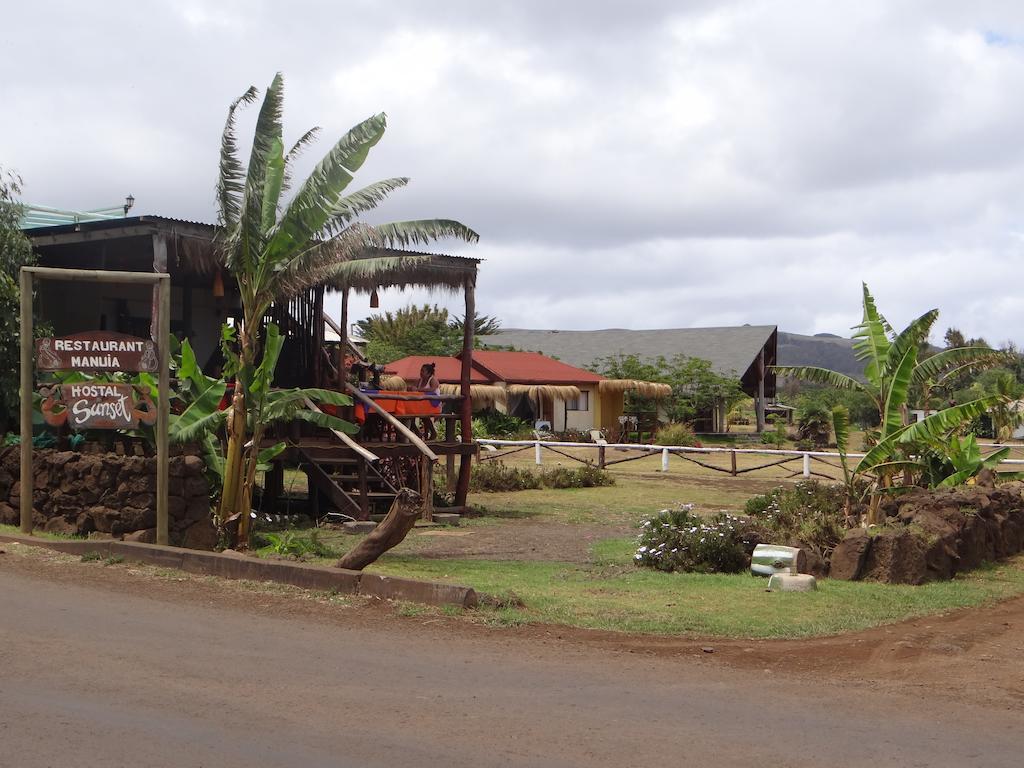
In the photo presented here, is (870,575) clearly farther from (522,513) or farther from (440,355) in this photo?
(440,355)

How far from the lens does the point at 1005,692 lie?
690 cm

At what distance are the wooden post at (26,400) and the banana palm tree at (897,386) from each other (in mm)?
9519

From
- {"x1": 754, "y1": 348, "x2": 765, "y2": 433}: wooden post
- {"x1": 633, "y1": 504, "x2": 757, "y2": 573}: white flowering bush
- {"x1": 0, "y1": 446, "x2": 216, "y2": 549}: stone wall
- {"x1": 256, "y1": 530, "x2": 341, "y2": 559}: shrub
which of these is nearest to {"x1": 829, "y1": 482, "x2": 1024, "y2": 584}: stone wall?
{"x1": 633, "y1": 504, "x2": 757, "y2": 573}: white flowering bush

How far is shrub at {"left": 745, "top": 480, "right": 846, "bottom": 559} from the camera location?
12.7 m

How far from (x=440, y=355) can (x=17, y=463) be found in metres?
37.6

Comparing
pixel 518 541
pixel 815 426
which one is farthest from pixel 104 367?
pixel 815 426

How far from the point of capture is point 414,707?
6.16 meters

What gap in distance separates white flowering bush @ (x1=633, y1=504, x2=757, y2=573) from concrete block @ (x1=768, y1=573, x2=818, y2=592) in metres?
1.36

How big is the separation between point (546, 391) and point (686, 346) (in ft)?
54.2

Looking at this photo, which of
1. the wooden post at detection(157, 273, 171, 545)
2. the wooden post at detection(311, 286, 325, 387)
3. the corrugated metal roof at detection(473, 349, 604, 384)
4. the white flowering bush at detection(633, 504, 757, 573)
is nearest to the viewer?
the wooden post at detection(157, 273, 171, 545)

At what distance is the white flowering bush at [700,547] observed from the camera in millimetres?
12094

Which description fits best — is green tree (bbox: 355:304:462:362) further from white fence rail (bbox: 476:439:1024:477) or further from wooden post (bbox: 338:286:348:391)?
wooden post (bbox: 338:286:348:391)

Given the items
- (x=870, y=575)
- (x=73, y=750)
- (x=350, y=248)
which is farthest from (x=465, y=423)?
(x=73, y=750)

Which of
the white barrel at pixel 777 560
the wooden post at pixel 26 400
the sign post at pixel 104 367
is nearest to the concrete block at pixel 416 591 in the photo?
the sign post at pixel 104 367
